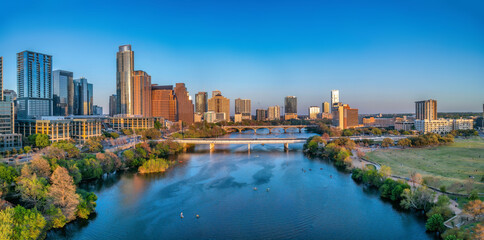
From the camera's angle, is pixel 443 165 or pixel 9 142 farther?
pixel 9 142

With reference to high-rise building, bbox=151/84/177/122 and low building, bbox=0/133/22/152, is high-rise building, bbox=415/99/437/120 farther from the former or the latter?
low building, bbox=0/133/22/152

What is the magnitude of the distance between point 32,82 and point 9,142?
23468mm

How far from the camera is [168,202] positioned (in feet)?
53.7

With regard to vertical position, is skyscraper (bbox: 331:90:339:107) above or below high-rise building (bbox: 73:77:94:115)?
above

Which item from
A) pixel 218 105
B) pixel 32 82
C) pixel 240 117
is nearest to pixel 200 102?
pixel 218 105

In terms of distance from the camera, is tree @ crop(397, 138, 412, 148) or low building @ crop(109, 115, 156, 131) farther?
low building @ crop(109, 115, 156, 131)

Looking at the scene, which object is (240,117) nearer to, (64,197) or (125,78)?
(125,78)

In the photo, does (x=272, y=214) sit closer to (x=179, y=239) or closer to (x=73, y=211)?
(x=179, y=239)

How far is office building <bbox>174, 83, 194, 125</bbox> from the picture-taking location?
80531 mm

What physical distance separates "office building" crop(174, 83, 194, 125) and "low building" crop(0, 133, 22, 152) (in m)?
53.2

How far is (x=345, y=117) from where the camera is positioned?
69375mm

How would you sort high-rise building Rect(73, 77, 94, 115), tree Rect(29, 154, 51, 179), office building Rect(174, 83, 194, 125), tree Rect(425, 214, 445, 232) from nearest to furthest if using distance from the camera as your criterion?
tree Rect(425, 214, 445, 232) < tree Rect(29, 154, 51, 179) < high-rise building Rect(73, 77, 94, 115) < office building Rect(174, 83, 194, 125)

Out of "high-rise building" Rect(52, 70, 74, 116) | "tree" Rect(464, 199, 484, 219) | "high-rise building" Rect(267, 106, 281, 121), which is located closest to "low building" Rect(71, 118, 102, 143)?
"high-rise building" Rect(52, 70, 74, 116)

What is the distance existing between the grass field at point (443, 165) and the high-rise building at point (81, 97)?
69915 millimetres
